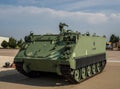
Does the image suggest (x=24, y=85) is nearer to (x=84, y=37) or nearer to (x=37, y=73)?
(x=37, y=73)

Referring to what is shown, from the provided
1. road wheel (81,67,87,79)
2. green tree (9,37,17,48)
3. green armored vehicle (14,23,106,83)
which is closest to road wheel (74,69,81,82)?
green armored vehicle (14,23,106,83)

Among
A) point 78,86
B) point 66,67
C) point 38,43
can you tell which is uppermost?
point 38,43

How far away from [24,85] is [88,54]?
387cm

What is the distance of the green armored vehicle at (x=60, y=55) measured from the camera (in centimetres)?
1173

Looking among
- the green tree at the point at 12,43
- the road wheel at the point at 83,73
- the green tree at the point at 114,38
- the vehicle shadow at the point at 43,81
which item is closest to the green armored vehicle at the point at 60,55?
the road wheel at the point at 83,73

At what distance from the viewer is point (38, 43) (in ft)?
44.9

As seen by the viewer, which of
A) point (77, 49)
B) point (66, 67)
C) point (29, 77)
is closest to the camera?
point (66, 67)

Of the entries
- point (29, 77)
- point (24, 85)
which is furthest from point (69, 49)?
point (29, 77)

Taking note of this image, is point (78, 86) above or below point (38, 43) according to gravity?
below

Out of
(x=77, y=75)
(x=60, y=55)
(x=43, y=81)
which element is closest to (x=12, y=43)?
(x=43, y=81)

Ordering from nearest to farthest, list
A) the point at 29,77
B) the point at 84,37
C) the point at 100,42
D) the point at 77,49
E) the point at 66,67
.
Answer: the point at 66,67 < the point at 77,49 < the point at 84,37 < the point at 29,77 < the point at 100,42

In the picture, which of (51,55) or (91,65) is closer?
(51,55)

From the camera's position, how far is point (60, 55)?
39.0ft

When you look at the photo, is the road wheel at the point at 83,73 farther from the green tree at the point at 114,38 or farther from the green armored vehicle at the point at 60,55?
the green tree at the point at 114,38
